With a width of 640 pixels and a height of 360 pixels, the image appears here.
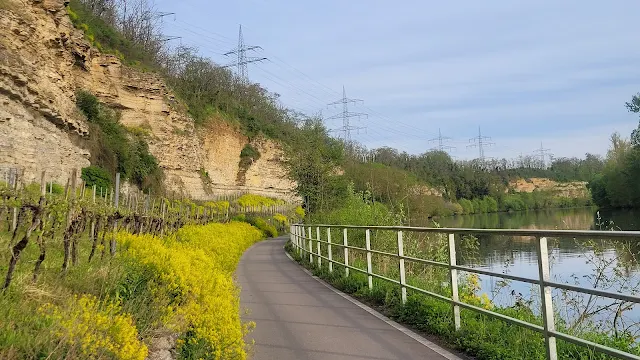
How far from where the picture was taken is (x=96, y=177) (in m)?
30.1

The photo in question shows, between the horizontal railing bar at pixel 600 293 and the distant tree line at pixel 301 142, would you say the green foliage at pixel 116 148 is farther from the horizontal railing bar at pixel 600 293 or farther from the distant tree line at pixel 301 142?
the horizontal railing bar at pixel 600 293

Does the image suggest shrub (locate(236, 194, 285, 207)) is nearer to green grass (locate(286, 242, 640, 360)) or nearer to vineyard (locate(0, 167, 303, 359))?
vineyard (locate(0, 167, 303, 359))

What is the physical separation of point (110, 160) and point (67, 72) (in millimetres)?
5897

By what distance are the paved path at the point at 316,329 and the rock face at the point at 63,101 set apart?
17.0 m

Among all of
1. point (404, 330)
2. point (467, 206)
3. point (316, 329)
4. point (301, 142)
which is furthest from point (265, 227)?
point (467, 206)

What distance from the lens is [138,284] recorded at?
6.42 metres

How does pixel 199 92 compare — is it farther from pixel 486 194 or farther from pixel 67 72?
pixel 486 194

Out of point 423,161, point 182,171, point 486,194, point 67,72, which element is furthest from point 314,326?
point 423,161

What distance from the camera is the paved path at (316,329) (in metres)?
6.02

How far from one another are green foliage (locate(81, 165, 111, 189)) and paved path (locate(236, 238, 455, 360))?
826 inches

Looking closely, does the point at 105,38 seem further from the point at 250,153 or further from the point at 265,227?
the point at 250,153

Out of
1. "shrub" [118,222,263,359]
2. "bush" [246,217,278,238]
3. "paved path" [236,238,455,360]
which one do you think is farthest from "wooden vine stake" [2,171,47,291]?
"bush" [246,217,278,238]

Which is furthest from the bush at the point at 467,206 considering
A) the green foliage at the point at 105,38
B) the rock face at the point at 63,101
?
the green foliage at the point at 105,38

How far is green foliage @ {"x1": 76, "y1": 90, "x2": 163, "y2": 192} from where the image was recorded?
33.4 metres
